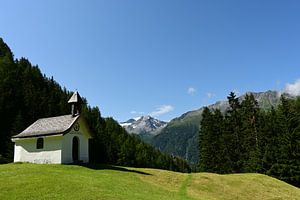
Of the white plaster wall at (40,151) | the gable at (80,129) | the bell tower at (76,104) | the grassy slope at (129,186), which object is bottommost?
the grassy slope at (129,186)

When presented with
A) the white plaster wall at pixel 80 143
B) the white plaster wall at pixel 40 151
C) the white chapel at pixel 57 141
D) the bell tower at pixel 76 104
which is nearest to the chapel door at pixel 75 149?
the white chapel at pixel 57 141

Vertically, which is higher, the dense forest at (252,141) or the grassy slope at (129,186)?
the dense forest at (252,141)

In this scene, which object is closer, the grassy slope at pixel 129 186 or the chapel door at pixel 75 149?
the grassy slope at pixel 129 186

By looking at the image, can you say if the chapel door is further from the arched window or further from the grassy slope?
the grassy slope

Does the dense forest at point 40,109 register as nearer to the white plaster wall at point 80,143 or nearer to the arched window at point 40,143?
the arched window at point 40,143

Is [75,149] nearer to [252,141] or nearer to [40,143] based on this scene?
[40,143]

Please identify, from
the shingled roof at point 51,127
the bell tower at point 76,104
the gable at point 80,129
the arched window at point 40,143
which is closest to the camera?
the shingled roof at point 51,127

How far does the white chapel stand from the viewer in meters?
45.4

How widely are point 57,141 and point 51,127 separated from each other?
3544mm

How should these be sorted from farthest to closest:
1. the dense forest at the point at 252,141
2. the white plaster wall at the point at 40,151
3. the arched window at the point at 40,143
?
the dense forest at the point at 252,141
the arched window at the point at 40,143
the white plaster wall at the point at 40,151

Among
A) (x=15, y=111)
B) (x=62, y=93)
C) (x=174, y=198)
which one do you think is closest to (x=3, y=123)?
(x=15, y=111)

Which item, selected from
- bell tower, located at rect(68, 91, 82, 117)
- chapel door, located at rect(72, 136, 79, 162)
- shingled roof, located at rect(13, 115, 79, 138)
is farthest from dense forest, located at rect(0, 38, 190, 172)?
chapel door, located at rect(72, 136, 79, 162)

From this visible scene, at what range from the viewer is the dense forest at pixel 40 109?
91250 millimetres

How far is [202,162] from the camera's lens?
74.2 m
